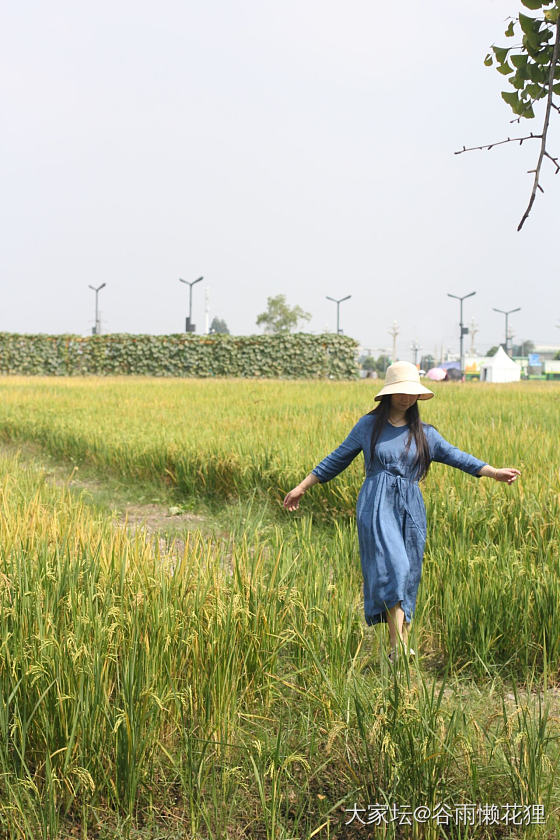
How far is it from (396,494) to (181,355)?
2565cm

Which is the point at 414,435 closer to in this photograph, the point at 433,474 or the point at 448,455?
the point at 448,455

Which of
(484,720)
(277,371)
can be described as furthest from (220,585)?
(277,371)

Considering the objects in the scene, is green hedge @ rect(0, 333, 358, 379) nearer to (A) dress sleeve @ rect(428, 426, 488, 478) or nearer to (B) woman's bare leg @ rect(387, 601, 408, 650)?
(A) dress sleeve @ rect(428, 426, 488, 478)

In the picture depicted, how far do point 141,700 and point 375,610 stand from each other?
108 cm

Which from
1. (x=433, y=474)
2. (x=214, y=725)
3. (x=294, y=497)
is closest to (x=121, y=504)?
(x=433, y=474)

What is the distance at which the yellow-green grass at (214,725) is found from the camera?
1.96 m

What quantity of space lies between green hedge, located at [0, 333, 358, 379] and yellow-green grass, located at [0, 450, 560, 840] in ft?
84.3

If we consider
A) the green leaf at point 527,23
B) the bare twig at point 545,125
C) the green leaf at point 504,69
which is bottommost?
the bare twig at point 545,125

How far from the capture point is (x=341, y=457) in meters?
3.26

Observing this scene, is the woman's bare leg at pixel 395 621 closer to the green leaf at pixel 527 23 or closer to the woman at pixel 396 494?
the woman at pixel 396 494

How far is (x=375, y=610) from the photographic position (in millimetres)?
2984

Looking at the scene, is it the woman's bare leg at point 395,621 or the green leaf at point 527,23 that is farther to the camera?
the woman's bare leg at point 395,621

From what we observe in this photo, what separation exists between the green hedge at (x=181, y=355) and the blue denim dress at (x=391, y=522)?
25.4 m

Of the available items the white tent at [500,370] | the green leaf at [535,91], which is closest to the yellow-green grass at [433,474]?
the green leaf at [535,91]
